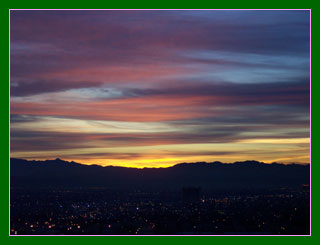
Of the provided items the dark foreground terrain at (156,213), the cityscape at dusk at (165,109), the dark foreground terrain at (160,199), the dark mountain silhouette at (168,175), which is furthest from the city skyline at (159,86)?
the dark foreground terrain at (156,213)

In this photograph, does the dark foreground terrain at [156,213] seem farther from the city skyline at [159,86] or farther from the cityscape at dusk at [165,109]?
the city skyline at [159,86]

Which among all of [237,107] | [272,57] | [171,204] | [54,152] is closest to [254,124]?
[237,107]

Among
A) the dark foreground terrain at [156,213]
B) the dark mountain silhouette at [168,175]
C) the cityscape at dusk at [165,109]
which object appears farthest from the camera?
the dark mountain silhouette at [168,175]

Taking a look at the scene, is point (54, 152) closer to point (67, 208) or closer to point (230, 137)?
point (67, 208)

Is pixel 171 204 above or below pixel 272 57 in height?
below

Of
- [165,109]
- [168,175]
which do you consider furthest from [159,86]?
[168,175]

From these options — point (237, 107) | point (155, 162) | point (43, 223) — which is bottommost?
point (43, 223)
